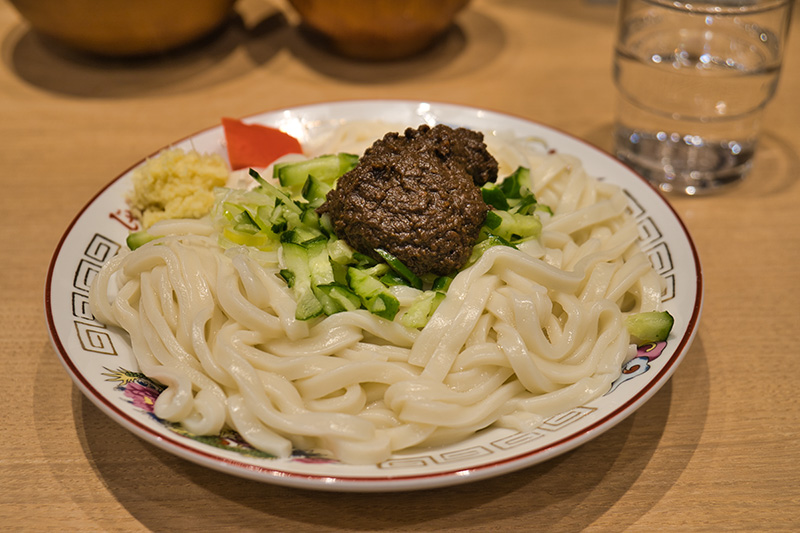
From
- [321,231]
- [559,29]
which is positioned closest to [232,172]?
[321,231]

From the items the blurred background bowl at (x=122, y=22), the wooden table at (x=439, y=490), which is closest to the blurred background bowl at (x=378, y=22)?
the wooden table at (x=439, y=490)

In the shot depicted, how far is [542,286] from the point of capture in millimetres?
2707

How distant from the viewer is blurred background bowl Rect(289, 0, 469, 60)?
4.84 meters

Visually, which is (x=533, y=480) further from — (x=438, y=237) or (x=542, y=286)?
(x=438, y=237)

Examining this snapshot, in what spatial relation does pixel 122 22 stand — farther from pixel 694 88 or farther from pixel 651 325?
pixel 651 325

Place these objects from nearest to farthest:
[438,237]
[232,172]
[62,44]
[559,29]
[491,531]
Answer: [491,531] → [438,237] → [232,172] → [62,44] → [559,29]

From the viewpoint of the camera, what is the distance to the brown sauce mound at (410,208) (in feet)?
8.54

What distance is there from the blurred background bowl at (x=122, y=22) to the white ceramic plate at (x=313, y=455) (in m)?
1.60

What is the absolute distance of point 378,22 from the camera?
16.2 ft

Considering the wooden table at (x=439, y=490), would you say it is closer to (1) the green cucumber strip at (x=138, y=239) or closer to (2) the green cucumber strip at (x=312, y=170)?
(1) the green cucumber strip at (x=138, y=239)

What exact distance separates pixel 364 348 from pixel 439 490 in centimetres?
56

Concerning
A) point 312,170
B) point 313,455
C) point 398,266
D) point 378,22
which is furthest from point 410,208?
point 378,22

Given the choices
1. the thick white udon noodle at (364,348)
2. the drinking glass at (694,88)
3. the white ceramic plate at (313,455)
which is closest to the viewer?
the white ceramic plate at (313,455)

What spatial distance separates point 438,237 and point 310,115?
1.56 m
